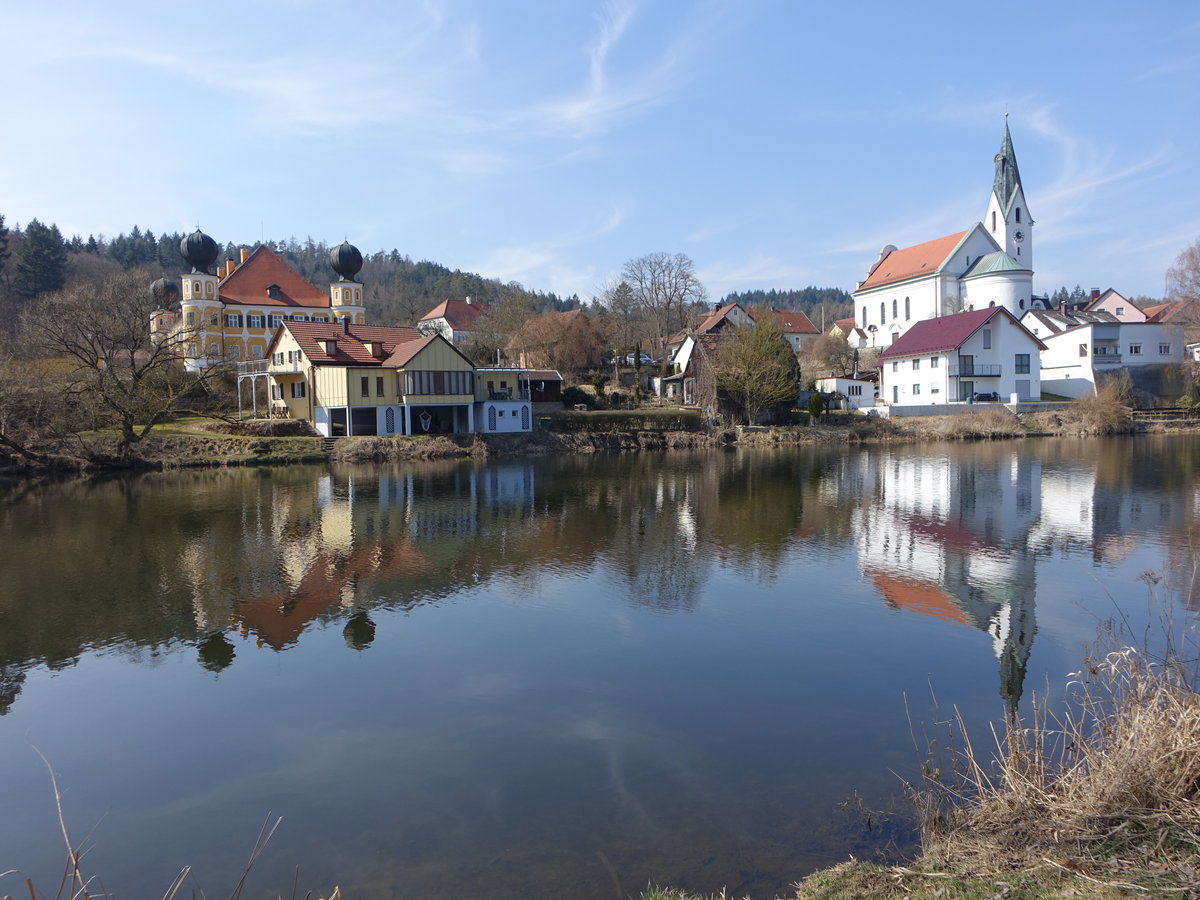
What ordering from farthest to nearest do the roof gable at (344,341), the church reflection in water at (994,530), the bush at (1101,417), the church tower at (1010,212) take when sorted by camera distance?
1. the church tower at (1010,212)
2. the bush at (1101,417)
3. the roof gable at (344,341)
4. the church reflection in water at (994,530)

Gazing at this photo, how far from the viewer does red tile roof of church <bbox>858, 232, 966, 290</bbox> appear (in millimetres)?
77688

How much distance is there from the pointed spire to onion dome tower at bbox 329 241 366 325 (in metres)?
62.3

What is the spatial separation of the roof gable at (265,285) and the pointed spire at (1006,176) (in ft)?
216

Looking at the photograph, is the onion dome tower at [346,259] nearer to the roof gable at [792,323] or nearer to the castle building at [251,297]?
the castle building at [251,297]

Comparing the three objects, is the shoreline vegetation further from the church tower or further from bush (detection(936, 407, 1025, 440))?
the church tower

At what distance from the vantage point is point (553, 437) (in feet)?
163

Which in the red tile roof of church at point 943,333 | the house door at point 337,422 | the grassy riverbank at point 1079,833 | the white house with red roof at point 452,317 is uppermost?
the white house with red roof at point 452,317

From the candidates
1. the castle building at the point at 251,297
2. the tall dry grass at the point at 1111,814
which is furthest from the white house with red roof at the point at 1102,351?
the tall dry grass at the point at 1111,814

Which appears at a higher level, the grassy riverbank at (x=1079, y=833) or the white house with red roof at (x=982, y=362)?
the white house with red roof at (x=982, y=362)

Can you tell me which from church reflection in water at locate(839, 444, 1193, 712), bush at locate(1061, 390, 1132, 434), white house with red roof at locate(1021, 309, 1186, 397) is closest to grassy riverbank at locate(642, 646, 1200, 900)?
church reflection in water at locate(839, 444, 1193, 712)

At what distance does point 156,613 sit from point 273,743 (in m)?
6.33

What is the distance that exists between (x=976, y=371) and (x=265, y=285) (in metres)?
57.7

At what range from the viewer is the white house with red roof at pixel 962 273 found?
238 feet

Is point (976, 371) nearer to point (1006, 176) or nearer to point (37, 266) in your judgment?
point (1006, 176)
